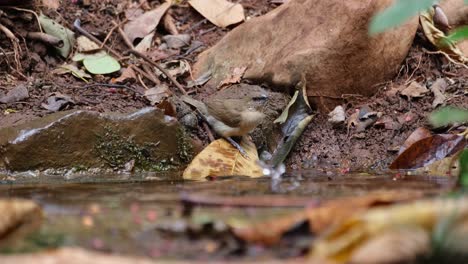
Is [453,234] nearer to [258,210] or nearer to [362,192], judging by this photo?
[258,210]

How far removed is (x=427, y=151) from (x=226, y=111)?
143cm

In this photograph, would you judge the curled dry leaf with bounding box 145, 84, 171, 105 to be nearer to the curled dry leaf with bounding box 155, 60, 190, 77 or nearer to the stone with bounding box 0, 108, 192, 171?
the curled dry leaf with bounding box 155, 60, 190, 77

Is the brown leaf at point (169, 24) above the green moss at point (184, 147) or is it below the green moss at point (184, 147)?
below

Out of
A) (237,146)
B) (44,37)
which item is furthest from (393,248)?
(44,37)

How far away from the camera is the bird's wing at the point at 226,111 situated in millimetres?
4645

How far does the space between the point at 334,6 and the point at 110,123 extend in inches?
75.4

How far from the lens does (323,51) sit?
194 inches

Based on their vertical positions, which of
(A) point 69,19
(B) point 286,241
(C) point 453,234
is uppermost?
(C) point 453,234

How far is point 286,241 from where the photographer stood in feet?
5.10

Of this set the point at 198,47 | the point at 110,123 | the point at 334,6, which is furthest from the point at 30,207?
the point at 198,47

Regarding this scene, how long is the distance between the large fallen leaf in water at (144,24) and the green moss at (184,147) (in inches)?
68.4

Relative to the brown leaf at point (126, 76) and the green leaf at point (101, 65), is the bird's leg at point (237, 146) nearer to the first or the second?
the brown leaf at point (126, 76)

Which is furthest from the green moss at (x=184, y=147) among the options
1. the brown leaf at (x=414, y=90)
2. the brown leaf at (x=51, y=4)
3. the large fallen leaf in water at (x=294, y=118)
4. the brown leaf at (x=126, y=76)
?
the brown leaf at (x=51, y=4)

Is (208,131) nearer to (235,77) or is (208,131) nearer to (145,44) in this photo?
(235,77)
